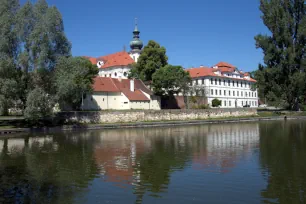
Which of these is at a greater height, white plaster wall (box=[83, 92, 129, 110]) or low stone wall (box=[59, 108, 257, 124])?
white plaster wall (box=[83, 92, 129, 110])

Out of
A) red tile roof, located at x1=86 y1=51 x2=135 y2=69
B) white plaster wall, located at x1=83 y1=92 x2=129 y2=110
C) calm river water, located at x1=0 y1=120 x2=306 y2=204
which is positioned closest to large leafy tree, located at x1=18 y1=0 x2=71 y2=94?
white plaster wall, located at x1=83 y1=92 x2=129 y2=110

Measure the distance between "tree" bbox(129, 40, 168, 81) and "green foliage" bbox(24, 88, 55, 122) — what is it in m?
31.2

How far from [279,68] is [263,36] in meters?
6.28

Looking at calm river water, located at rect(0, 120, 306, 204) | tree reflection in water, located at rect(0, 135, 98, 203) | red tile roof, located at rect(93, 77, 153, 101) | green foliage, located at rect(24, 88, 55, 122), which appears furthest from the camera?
red tile roof, located at rect(93, 77, 153, 101)

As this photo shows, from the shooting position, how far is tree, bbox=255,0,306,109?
174 ft

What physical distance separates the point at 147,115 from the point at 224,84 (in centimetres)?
3727

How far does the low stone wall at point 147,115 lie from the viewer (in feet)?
144

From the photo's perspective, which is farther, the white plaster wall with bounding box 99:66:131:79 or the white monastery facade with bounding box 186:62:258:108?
the white plaster wall with bounding box 99:66:131:79

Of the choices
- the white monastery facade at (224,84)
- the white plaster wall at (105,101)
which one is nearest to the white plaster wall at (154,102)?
the white plaster wall at (105,101)

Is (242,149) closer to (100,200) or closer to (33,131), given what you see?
(100,200)

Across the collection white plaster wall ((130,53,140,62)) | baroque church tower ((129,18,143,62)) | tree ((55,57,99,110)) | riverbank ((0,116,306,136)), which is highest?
baroque church tower ((129,18,143,62))

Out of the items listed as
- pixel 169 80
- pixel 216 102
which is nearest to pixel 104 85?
pixel 169 80

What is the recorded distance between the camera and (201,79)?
77.2 m

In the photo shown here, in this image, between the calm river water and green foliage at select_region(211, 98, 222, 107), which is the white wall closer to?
green foliage at select_region(211, 98, 222, 107)
